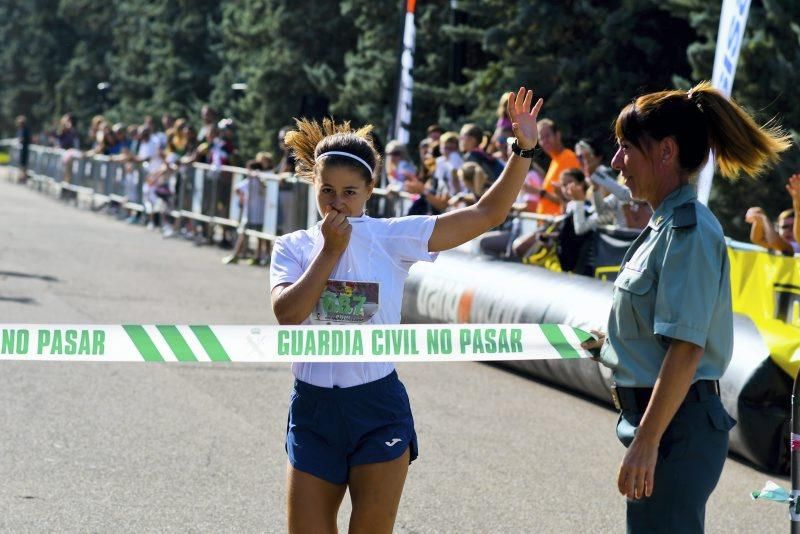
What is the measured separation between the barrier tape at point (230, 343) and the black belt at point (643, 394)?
96 cm

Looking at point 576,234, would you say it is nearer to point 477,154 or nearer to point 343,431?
point 477,154

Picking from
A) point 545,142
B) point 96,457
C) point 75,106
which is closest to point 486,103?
point 545,142

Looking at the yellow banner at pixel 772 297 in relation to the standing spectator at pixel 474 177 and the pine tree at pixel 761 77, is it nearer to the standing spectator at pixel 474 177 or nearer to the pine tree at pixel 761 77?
the standing spectator at pixel 474 177

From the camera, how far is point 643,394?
3656 mm

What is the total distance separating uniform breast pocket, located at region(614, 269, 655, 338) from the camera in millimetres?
3600

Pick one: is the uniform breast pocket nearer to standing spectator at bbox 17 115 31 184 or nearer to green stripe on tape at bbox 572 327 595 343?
green stripe on tape at bbox 572 327 595 343

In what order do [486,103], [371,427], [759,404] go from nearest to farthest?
[371,427]
[759,404]
[486,103]

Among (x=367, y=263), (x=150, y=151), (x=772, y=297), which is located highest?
(x=367, y=263)

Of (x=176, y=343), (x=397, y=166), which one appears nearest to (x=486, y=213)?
(x=176, y=343)

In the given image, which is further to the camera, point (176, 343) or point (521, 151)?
point (176, 343)

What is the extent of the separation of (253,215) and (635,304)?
1783 cm

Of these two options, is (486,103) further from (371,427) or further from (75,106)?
(75,106)

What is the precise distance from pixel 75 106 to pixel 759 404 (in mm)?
69407

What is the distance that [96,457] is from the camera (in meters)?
7.39
